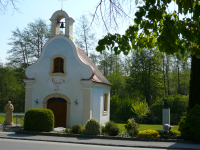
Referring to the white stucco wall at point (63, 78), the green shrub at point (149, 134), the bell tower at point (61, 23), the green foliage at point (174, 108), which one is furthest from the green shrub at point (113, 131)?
the green foliage at point (174, 108)

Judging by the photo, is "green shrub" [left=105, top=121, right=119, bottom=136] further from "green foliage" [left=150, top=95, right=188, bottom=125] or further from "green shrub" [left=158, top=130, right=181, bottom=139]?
"green foliage" [left=150, top=95, right=188, bottom=125]

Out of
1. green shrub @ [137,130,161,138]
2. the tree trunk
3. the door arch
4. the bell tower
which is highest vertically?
the bell tower

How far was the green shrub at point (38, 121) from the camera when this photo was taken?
15969 millimetres

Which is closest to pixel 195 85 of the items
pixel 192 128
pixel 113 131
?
pixel 192 128

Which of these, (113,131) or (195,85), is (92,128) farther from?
(195,85)

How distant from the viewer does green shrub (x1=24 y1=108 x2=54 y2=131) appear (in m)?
16.0

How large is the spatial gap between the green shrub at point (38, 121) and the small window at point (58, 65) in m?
4.35

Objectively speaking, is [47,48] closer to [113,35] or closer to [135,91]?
[113,35]

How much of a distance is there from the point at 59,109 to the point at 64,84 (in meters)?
2.08

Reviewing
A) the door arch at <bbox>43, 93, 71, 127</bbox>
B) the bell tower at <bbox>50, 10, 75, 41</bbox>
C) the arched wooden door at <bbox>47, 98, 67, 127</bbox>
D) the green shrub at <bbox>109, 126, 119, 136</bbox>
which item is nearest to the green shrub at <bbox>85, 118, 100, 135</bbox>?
the green shrub at <bbox>109, 126, 119, 136</bbox>

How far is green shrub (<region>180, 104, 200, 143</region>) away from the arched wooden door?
30.7 ft

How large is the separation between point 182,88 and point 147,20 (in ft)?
140

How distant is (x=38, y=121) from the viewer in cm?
1600

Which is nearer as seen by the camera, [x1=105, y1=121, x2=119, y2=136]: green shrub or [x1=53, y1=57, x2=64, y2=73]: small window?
[x1=105, y1=121, x2=119, y2=136]: green shrub
